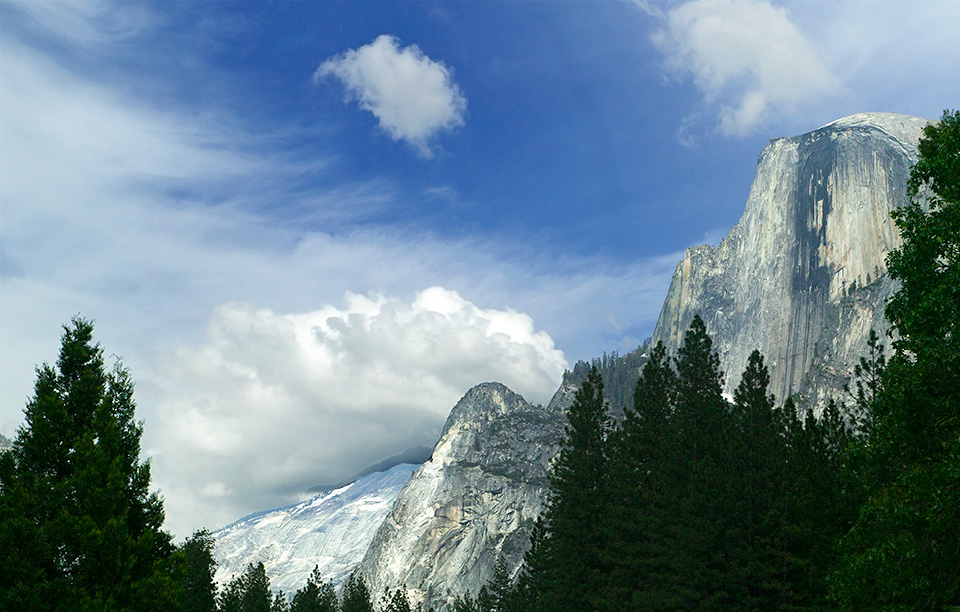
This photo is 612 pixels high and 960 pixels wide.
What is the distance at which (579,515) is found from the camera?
47719 mm

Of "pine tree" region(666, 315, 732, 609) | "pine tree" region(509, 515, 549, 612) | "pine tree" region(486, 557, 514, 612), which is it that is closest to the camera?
"pine tree" region(666, 315, 732, 609)

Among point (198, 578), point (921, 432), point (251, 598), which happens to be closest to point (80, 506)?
point (921, 432)

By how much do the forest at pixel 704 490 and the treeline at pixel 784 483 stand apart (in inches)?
3.1

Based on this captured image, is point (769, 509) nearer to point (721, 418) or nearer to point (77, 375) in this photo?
point (721, 418)

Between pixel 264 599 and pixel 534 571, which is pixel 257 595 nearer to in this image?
pixel 264 599

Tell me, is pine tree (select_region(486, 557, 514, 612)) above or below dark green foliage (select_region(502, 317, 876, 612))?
below

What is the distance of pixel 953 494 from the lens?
1552cm

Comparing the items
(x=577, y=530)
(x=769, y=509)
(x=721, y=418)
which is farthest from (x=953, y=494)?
(x=577, y=530)

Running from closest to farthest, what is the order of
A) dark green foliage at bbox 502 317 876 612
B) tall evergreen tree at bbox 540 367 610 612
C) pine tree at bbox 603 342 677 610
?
dark green foliage at bbox 502 317 876 612, pine tree at bbox 603 342 677 610, tall evergreen tree at bbox 540 367 610 612

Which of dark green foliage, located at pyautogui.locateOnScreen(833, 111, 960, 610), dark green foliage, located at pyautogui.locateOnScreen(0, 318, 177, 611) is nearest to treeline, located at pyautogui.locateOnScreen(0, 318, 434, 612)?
dark green foliage, located at pyautogui.locateOnScreen(0, 318, 177, 611)

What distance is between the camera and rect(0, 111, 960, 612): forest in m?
17.0

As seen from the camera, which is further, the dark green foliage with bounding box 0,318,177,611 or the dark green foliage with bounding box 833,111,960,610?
the dark green foliage with bounding box 0,318,177,611

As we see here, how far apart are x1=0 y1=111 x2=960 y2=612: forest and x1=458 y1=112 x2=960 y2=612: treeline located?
0.25ft

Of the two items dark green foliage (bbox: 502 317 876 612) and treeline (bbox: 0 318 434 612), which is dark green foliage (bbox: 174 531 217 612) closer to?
dark green foliage (bbox: 502 317 876 612)
